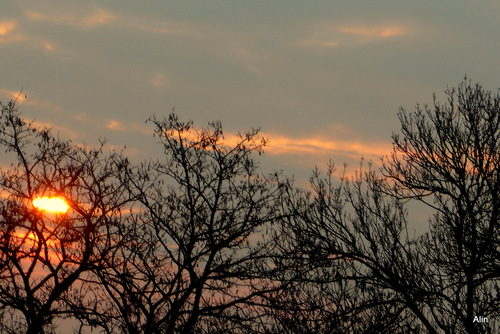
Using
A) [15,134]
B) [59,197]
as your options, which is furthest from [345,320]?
[15,134]

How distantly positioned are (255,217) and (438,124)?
586 cm

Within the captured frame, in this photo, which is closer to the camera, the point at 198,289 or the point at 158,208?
the point at 198,289

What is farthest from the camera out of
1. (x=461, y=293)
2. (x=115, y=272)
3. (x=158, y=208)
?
(x=158, y=208)

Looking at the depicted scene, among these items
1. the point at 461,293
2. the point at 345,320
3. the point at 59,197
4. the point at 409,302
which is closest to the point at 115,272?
the point at 59,197

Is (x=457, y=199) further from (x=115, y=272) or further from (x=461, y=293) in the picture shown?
(x=115, y=272)

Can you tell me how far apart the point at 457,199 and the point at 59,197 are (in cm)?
1114

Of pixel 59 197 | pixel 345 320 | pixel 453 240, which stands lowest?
pixel 345 320

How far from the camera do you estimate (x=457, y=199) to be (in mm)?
20344

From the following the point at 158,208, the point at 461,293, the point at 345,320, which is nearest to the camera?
the point at 345,320

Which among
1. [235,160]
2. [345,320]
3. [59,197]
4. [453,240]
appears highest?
[235,160]

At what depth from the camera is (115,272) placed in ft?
65.9

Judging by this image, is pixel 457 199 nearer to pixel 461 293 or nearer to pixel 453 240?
pixel 453 240

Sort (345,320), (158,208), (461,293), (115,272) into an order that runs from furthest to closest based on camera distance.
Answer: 1. (158,208)
2. (115,272)
3. (461,293)
4. (345,320)

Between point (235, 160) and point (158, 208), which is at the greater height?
point (235, 160)
